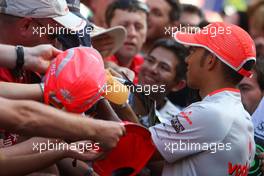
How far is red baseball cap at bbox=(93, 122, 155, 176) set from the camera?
3674mm

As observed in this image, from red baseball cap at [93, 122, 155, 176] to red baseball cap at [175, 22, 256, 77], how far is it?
75 cm

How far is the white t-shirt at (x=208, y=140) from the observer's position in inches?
154

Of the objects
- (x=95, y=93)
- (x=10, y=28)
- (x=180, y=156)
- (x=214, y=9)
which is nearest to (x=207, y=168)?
(x=180, y=156)

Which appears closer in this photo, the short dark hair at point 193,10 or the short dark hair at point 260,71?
the short dark hair at point 260,71

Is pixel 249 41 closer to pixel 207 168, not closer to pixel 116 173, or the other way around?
pixel 207 168

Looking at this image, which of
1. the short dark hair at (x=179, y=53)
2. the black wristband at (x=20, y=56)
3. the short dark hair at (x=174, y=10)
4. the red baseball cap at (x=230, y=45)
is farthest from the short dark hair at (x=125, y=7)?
the black wristband at (x=20, y=56)

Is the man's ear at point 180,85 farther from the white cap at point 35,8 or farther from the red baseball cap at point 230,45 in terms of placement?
the white cap at point 35,8

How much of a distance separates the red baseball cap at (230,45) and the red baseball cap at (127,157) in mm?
746

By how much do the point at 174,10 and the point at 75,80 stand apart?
4528mm

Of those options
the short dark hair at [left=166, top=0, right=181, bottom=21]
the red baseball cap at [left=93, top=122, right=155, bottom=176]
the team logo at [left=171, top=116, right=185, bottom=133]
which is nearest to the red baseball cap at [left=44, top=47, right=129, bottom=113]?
the red baseball cap at [left=93, top=122, right=155, bottom=176]

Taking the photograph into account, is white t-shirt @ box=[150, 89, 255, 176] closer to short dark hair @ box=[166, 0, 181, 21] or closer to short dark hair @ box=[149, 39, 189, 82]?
short dark hair @ box=[149, 39, 189, 82]

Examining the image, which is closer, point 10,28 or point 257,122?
point 10,28

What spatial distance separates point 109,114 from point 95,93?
77cm

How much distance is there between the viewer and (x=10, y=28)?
3.77 m
